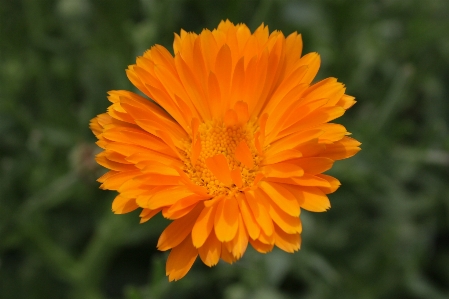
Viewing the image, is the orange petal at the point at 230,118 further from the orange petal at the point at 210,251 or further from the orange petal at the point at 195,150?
the orange petal at the point at 210,251

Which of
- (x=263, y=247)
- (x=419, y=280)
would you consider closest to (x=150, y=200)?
(x=263, y=247)

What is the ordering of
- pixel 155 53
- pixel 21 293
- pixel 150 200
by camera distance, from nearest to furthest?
pixel 150 200
pixel 155 53
pixel 21 293

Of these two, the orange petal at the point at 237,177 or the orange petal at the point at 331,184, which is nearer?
the orange petal at the point at 331,184

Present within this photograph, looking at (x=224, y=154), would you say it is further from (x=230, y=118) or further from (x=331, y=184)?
(x=331, y=184)

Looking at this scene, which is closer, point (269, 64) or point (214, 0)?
point (269, 64)

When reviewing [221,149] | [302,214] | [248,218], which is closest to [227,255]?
[248,218]

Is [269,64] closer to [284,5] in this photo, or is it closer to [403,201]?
[284,5]

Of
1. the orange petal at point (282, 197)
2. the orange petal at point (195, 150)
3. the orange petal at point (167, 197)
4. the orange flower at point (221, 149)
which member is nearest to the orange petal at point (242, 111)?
the orange flower at point (221, 149)

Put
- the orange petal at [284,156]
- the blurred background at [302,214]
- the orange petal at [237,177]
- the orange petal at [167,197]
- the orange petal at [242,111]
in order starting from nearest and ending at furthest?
the orange petal at [167,197] < the orange petal at [284,156] < the orange petal at [237,177] < the orange petal at [242,111] < the blurred background at [302,214]
